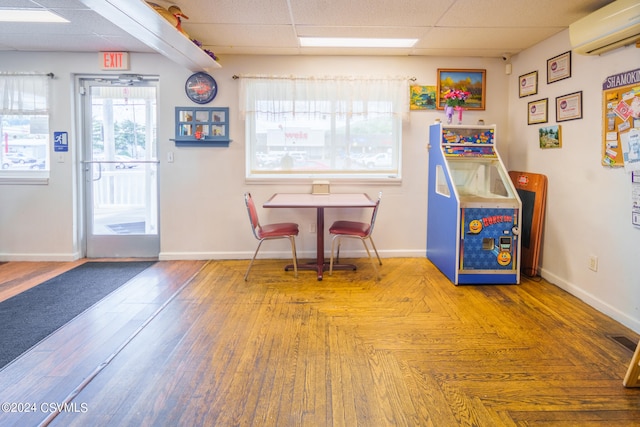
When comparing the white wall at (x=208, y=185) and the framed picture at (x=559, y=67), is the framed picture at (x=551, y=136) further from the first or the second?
the white wall at (x=208, y=185)

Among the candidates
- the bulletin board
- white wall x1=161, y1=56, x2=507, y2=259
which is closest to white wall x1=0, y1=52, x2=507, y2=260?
white wall x1=161, y1=56, x2=507, y2=259

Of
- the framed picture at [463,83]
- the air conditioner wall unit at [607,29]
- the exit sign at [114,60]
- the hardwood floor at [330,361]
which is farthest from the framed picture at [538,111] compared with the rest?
the exit sign at [114,60]

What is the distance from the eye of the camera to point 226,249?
4543mm

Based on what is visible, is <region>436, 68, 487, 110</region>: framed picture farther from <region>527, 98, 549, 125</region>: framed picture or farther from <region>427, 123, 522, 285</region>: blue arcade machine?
<region>527, 98, 549, 125</region>: framed picture

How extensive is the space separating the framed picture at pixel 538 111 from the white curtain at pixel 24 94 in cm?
526

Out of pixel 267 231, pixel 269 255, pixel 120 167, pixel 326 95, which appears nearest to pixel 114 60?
pixel 120 167

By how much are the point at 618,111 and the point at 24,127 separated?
5778 millimetres

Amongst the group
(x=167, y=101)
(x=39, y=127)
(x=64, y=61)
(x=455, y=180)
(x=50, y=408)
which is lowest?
(x=50, y=408)

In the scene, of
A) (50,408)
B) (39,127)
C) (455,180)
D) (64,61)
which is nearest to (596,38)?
(455,180)

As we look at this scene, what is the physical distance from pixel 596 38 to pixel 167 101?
404 cm

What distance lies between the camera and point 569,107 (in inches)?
133

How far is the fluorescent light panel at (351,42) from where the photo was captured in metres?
3.86

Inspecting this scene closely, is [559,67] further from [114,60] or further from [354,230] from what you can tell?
[114,60]

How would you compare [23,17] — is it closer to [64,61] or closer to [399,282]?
[64,61]
